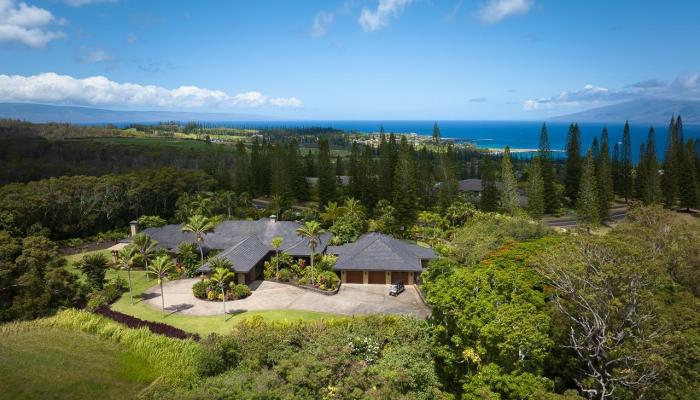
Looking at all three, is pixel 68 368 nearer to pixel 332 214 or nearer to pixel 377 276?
pixel 377 276

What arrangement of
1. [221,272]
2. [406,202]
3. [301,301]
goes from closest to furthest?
[221,272], [301,301], [406,202]

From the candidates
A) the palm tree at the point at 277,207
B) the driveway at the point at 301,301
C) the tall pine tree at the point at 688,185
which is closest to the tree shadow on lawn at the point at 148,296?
the driveway at the point at 301,301

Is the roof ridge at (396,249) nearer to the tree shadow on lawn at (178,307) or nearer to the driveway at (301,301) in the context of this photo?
the driveway at (301,301)

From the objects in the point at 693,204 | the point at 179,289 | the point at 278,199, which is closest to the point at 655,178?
the point at 693,204

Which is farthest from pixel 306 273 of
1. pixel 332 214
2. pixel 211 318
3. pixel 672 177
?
pixel 672 177

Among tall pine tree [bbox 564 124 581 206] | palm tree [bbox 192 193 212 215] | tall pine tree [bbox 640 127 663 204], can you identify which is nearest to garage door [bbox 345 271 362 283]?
palm tree [bbox 192 193 212 215]

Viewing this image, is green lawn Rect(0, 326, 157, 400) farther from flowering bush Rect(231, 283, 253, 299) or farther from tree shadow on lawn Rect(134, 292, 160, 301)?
flowering bush Rect(231, 283, 253, 299)
